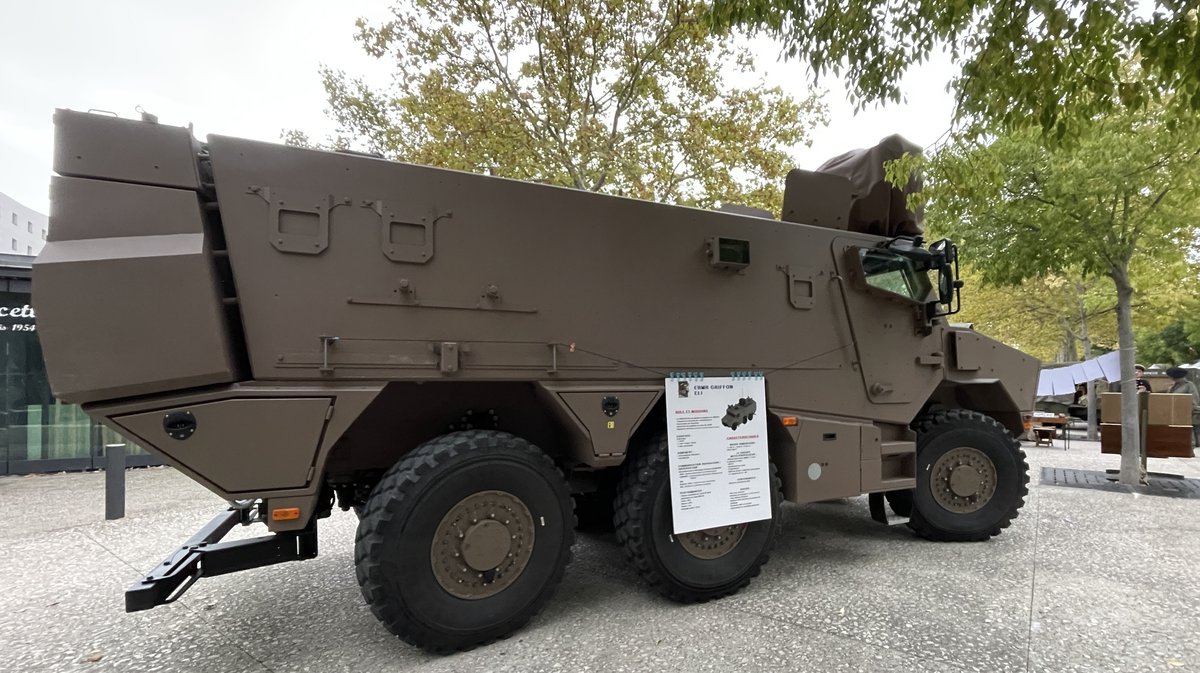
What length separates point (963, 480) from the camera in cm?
511

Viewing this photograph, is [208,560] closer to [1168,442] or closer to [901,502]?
→ [901,502]

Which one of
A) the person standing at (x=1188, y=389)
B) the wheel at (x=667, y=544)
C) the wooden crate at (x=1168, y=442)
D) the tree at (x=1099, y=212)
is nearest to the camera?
the wheel at (x=667, y=544)

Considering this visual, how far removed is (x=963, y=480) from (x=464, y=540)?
430cm

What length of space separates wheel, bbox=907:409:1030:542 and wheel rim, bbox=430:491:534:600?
11.7 feet

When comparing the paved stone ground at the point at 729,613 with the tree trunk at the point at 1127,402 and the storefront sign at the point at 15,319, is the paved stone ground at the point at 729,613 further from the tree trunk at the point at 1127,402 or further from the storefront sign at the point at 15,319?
the storefront sign at the point at 15,319

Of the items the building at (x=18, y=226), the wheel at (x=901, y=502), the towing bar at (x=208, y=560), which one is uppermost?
the building at (x=18, y=226)

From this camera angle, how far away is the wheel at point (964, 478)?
5.07 meters

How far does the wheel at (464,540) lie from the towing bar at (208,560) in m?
0.34

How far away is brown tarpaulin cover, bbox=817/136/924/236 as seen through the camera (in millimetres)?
4996

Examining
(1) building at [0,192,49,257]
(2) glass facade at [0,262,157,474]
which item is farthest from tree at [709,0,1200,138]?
(1) building at [0,192,49,257]

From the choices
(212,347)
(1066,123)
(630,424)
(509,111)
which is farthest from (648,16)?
→ (212,347)

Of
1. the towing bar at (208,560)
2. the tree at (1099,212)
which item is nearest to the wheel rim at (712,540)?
the towing bar at (208,560)

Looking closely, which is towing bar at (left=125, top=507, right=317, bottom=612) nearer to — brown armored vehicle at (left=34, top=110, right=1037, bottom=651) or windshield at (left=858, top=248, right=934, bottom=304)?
brown armored vehicle at (left=34, top=110, right=1037, bottom=651)

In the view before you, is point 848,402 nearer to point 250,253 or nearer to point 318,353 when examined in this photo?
point 318,353
